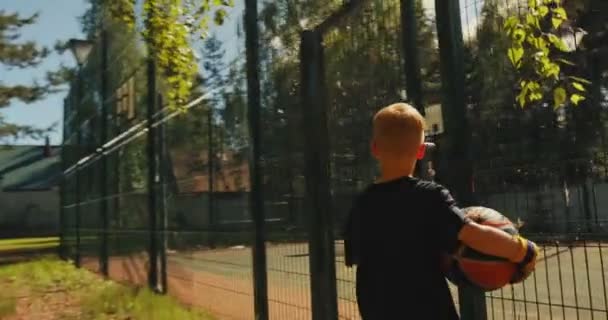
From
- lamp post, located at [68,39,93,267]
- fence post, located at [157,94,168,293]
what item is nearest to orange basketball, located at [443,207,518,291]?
fence post, located at [157,94,168,293]

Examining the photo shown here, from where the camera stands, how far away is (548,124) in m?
3.01

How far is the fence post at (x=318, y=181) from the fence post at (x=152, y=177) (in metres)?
4.88

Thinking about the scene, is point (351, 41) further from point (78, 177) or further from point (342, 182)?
point (78, 177)

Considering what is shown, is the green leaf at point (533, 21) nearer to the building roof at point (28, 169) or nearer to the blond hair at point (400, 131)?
the blond hair at point (400, 131)

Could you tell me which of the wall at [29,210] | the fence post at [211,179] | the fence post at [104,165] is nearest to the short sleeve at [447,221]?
the fence post at [211,179]

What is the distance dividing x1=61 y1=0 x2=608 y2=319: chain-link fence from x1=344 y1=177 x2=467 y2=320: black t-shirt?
824 millimetres

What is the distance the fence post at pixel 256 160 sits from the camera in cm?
563

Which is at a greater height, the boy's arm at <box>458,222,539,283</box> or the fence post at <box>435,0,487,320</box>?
the fence post at <box>435,0,487,320</box>

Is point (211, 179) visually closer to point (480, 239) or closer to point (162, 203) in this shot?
point (162, 203)

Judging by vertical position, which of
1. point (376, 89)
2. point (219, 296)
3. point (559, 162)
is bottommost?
point (219, 296)

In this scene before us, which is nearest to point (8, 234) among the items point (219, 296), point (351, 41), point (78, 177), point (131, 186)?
point (78, 177)

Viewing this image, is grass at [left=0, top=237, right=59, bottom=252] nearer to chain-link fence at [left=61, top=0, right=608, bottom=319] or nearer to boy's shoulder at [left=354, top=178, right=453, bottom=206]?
chain-link fence at [left=61, top=0, right=608, bottom=319]

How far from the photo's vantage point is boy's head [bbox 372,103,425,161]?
91.4 inches

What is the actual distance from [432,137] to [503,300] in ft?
2.81
